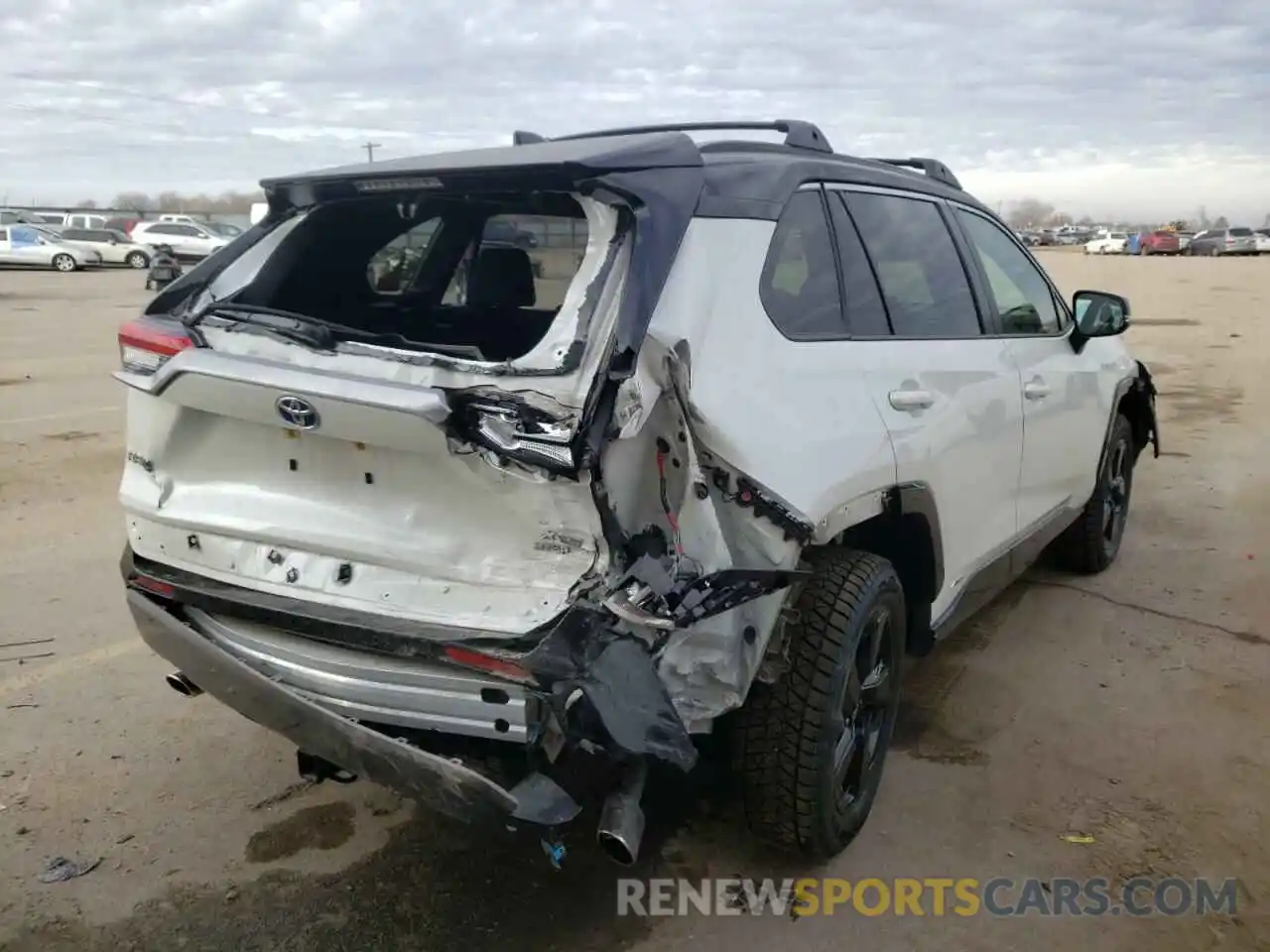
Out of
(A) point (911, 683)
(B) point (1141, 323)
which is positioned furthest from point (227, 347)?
(B) point (1141, 323)

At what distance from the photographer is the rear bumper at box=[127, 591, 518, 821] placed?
2.35 m

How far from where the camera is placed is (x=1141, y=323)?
2012 centimetres

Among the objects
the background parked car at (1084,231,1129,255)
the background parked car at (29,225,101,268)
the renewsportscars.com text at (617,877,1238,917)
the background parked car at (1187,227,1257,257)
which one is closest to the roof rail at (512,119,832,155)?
the renewsportscars.com text at (617,877,1238,917)

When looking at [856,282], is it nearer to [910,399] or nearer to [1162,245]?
[910,399]

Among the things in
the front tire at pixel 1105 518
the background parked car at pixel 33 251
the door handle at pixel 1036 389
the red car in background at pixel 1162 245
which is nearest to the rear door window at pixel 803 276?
the door handle at pixel 1036 389

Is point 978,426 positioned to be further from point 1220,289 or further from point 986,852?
point 1220,289

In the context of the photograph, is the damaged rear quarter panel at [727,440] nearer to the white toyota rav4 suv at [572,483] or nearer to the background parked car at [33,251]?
the white toyota rav4 suv at [572,483]

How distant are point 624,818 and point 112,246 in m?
38.6

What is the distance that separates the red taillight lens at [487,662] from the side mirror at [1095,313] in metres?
3.41

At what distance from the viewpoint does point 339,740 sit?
247 centimetres

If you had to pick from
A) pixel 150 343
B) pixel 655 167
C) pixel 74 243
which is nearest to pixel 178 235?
pixel 74 243

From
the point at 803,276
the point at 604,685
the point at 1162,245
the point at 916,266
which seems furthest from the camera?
the point at 1162,245

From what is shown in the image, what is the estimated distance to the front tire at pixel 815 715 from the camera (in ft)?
9.46

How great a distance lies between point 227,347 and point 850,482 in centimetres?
166
